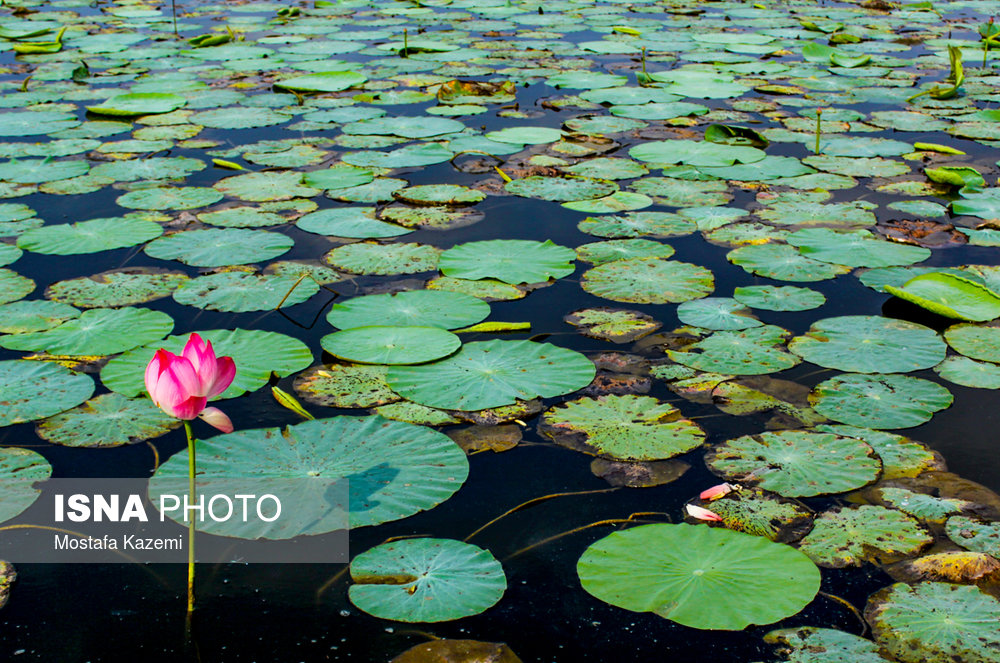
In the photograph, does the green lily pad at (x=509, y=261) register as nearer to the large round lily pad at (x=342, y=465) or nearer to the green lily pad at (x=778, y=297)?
the green lily pad at (x=778, y=297)

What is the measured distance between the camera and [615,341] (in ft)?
10.3

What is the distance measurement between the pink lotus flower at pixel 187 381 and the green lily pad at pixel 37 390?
105 cm

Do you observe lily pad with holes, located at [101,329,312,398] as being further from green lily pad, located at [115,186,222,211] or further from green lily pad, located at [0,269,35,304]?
green lily pad, located at [115,186,222,211]

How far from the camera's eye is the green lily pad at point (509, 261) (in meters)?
3.61

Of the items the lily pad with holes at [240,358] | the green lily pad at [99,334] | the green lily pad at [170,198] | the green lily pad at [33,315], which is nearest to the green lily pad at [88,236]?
the green lily pad at [170,198]

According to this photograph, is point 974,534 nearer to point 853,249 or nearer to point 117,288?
point 853,249

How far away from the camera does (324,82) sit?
6.84 m

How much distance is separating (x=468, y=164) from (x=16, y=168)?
2523 millimetres

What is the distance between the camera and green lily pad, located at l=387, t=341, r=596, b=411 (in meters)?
2.74

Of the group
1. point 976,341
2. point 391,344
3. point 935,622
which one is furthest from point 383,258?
point 935,622

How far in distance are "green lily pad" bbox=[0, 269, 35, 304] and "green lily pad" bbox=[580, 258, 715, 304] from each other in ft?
7.17

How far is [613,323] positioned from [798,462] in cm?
100

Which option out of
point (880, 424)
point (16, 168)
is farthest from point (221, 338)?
point (16, 168)

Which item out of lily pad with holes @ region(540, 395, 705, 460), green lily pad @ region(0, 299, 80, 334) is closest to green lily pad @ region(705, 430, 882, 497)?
lily pad with holes @ region(540, 395, 705, 460)
